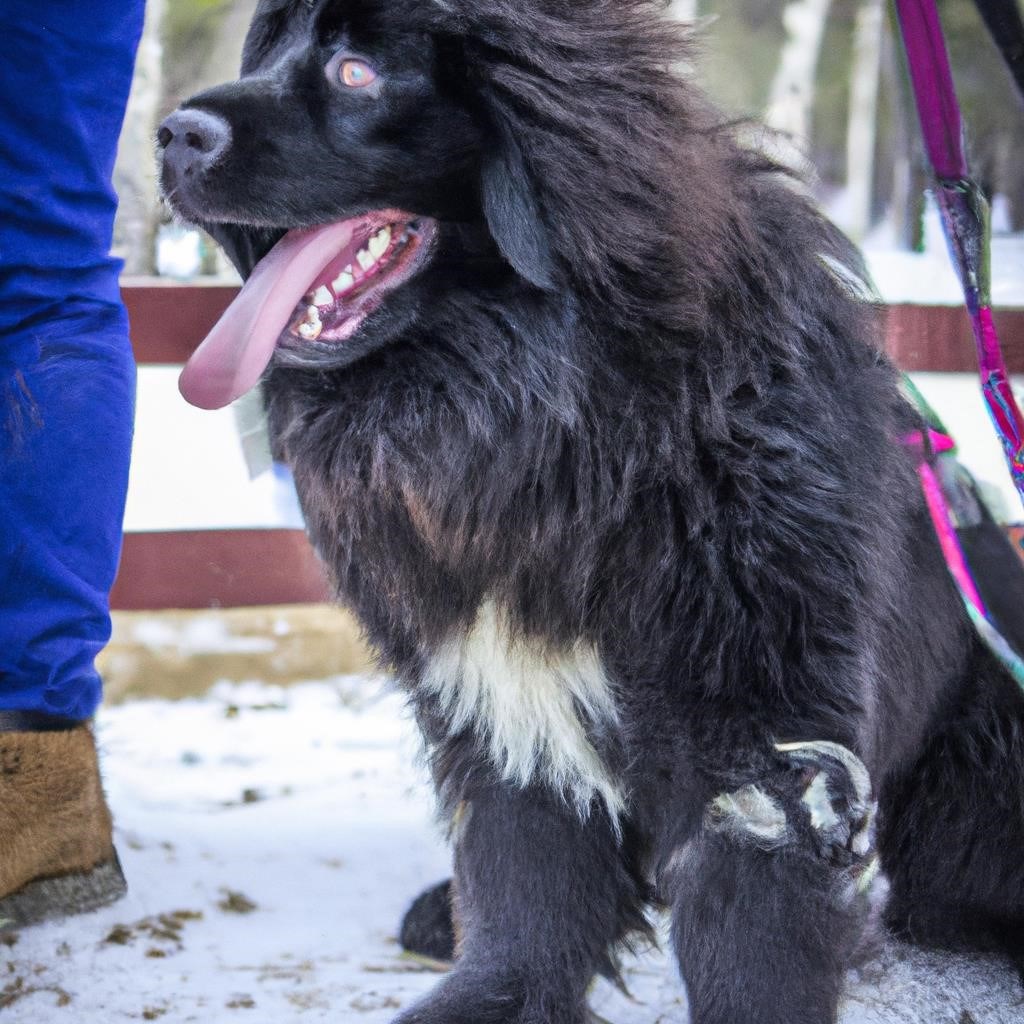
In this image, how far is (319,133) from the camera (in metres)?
1.65

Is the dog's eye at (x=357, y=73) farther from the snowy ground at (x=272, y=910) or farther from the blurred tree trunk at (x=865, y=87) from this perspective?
the blurred tree trunk at (x=865, y=87)

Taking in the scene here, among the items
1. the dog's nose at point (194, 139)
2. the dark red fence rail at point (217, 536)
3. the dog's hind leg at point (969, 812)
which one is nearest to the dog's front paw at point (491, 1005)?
the dog's hind leg at point (969, 812)

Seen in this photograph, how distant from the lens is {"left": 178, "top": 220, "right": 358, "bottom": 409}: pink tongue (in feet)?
5.46

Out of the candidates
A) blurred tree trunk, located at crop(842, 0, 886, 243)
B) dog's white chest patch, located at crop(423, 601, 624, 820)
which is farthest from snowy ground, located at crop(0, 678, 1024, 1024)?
blurred tree trunk, located at crop(842, 0, 886, 243)

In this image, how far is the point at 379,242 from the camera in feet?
5.68

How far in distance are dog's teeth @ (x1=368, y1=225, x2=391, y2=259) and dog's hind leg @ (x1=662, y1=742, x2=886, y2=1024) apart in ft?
2.84

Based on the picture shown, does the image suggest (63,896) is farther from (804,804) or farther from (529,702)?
(804,804)

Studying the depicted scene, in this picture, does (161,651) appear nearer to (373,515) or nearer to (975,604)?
(373,515)

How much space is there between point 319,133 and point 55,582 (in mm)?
959

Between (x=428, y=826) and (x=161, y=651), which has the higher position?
(x=428, y=826)

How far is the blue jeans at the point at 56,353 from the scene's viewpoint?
212cm

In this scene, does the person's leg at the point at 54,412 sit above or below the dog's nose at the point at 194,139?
below

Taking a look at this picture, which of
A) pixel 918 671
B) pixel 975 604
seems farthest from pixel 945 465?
pixel 918 671

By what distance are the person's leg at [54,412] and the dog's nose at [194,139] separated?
1.96 feet
